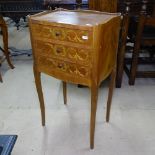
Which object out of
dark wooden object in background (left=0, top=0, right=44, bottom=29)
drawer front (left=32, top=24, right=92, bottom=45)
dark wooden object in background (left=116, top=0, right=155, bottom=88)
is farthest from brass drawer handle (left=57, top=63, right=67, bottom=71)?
dark wooden object in background (left=0, top=0, right=44, bottom=29)

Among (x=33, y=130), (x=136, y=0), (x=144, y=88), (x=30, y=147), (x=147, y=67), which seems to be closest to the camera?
(x=30, y=147)

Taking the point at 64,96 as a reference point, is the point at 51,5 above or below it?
above

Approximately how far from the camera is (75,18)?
49.8 inches

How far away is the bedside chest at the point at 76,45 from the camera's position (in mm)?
1108

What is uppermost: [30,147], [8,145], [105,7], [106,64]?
[105,7]

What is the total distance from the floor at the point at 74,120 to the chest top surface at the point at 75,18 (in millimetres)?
847

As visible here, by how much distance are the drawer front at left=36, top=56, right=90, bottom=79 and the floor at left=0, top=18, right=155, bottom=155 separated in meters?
0.53

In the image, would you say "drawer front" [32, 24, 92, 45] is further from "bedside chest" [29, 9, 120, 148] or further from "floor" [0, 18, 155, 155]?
"floor" [0, 18, 155, 155]

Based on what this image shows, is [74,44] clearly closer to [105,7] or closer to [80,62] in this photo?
[80,62]

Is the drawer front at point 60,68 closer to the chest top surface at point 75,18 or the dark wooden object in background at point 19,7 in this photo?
the chest top surface at point 75,18

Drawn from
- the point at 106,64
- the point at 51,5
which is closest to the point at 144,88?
the point at 106,64

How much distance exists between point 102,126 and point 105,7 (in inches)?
42.8

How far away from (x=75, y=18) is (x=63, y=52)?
0.23 metres

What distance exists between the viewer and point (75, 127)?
1.66 metres
